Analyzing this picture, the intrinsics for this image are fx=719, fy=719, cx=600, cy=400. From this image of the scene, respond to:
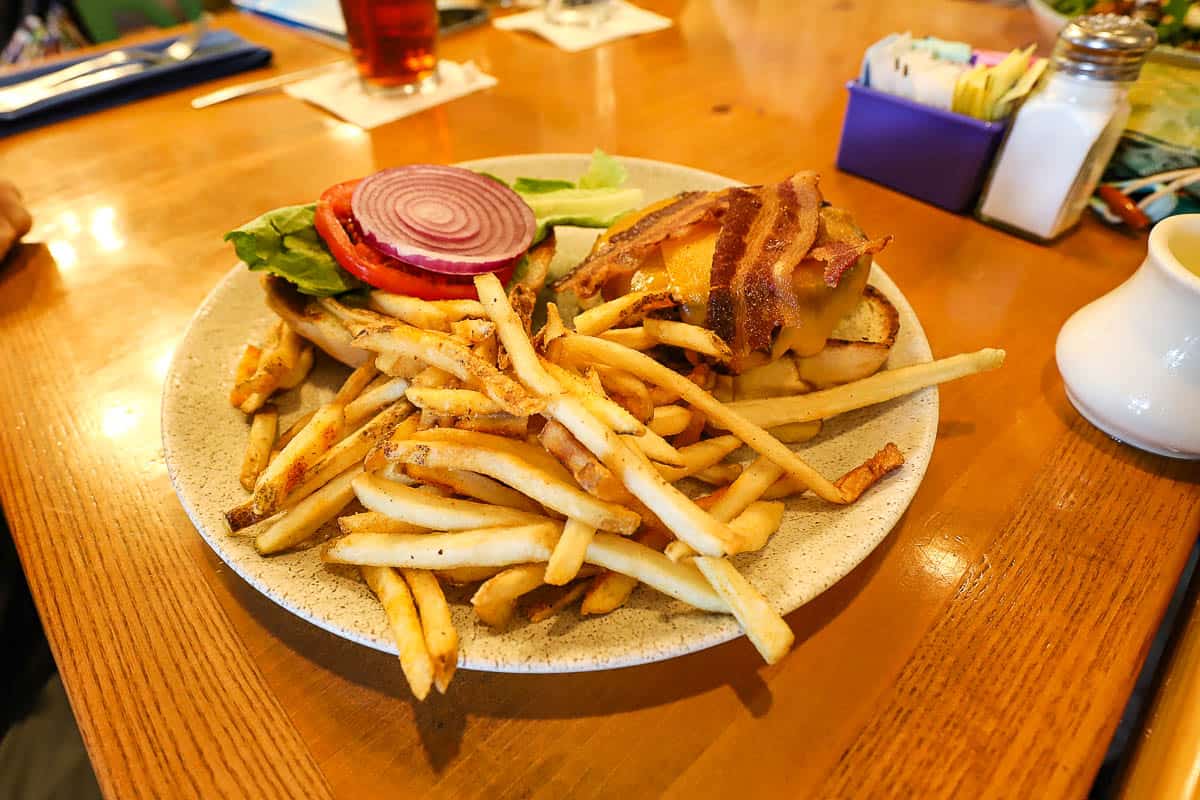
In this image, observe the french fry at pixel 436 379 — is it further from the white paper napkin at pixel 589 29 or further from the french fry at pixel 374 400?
the white paper napkin at pixel 589 29

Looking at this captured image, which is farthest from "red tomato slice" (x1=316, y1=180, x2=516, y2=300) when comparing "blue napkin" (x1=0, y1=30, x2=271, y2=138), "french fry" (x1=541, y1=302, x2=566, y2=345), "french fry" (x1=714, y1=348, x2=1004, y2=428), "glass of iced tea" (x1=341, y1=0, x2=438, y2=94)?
"blue napkin" (x1=0, y1=30, x2=271, y2=138)

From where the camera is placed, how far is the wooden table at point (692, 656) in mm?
913

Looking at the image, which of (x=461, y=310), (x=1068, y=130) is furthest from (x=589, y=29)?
(x=461, y=310)

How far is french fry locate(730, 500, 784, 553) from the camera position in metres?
1.01

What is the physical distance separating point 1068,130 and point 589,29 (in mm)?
2260

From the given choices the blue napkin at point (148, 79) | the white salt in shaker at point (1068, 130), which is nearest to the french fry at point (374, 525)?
the white salt in shaker at point (1068, 130)

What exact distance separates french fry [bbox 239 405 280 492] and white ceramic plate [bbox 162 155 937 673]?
24 millimetres

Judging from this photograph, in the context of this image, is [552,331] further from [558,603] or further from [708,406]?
[558,603]

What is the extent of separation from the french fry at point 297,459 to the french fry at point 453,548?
0.44ft

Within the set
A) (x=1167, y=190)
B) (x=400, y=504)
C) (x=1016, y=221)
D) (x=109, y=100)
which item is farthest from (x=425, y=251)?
(x=109, y=100)

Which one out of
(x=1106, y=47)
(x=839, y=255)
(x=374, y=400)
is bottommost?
(x=374, y=400)

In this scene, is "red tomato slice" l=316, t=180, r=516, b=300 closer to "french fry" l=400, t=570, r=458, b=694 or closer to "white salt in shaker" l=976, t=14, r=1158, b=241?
"french fry" l=400, t=570, r=458, b=694

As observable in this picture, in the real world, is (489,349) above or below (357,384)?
above

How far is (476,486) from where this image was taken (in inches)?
41.2
